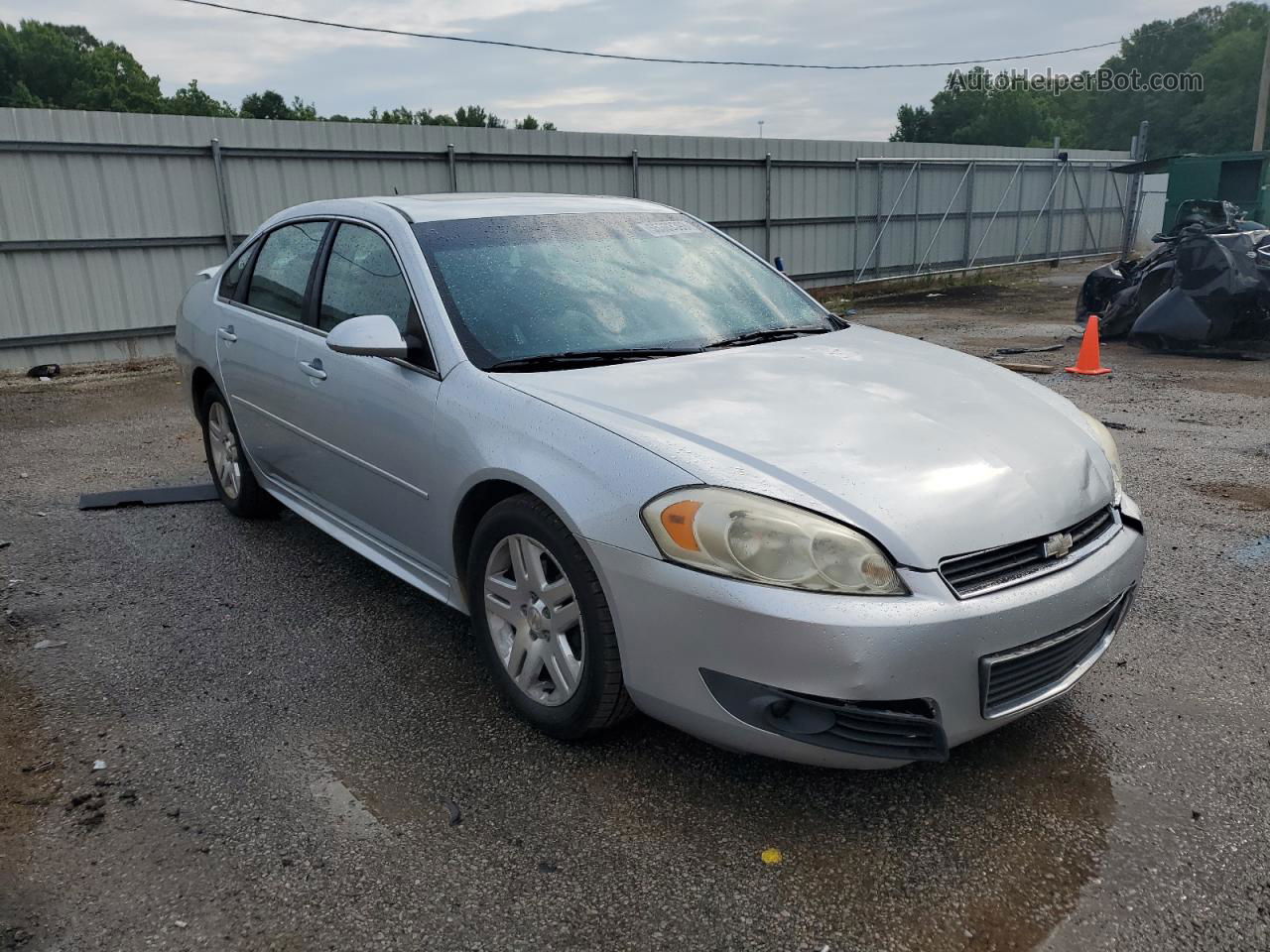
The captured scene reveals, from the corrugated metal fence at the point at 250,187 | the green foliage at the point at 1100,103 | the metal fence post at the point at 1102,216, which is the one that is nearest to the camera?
the corrugated metal fence at the point at 250,187

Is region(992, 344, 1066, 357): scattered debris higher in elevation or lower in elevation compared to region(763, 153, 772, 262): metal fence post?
lower

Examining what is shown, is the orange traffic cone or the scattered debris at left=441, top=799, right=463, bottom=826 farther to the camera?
the orange traffic cone

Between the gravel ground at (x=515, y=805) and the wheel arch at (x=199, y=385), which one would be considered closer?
the gravel ground at (x=515, y=805)

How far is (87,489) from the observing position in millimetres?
6090

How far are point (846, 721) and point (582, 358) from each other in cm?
146

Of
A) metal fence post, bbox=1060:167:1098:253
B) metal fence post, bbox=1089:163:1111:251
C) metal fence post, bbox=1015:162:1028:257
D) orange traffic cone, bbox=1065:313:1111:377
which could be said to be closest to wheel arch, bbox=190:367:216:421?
orange traffic cone, bbox=1065:313:1111:377

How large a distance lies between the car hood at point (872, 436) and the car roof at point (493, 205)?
1.02 meters

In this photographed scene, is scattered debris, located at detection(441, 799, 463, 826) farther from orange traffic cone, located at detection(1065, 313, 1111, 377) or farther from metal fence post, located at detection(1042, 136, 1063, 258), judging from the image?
metal fence post, located at detection(1042, 136, 1063, 258)

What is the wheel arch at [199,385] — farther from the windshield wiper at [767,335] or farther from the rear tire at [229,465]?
the windshield wiper at [767,335]

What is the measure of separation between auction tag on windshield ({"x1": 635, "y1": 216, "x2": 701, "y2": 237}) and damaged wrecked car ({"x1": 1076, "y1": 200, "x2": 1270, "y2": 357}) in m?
8.27

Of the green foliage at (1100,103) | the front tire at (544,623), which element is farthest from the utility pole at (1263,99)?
the green foliage at (1100,103)

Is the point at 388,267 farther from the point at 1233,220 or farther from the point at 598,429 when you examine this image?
the point at 1233,220

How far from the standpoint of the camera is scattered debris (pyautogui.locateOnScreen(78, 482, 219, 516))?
5.70 meters

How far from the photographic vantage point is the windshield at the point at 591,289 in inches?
131
